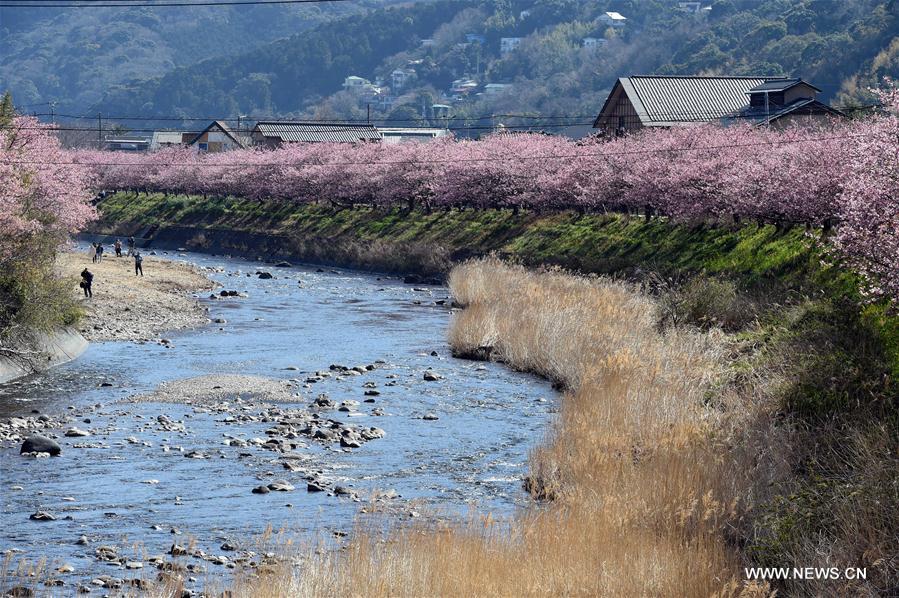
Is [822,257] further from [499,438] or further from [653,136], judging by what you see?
[653,136]

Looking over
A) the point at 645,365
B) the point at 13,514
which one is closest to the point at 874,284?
the point at 645,365

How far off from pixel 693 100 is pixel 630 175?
29.6 meters

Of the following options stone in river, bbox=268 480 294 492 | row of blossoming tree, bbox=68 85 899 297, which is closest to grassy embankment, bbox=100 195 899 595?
row of blossoming tree, bbox=68 85 899 297

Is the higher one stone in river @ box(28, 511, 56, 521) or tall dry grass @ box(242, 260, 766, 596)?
tall dry grass @ box(242, 260, 766, 596)

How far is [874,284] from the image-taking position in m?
24.9

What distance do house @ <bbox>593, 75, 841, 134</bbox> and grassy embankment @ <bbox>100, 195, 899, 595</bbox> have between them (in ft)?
143

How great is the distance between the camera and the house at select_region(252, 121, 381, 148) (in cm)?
13512

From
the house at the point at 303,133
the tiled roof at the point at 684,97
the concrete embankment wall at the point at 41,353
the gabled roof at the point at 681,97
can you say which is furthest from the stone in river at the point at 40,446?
the house at the point at 303,133

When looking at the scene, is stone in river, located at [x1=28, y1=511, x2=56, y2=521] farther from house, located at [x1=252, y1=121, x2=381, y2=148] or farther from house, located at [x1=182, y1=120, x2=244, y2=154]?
house, located at [x1=182, y1=120, x2=244, y2=154]

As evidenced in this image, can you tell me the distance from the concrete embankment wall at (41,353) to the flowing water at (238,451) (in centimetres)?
61

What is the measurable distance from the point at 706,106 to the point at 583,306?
59174 millimetres

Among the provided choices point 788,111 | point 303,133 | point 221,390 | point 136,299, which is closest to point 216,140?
point 303,133

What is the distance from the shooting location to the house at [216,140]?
146 meters

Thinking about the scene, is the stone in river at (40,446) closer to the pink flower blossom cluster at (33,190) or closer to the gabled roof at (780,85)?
the pink flower blossom cluster at (33,190)
